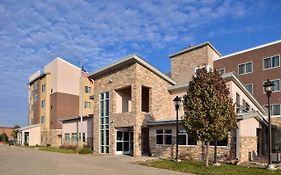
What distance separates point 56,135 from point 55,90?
26.9 feet

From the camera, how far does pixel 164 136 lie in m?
28.3

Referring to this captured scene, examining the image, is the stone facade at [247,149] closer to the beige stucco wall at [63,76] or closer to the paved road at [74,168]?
the paved road at [74,168]

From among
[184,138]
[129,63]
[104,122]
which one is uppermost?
[129,63]

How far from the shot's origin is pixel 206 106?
2011cm

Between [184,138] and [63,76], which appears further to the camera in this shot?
[63,76]

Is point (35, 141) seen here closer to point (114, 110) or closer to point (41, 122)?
point (41, 122)

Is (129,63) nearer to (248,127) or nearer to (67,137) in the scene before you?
(248,127)

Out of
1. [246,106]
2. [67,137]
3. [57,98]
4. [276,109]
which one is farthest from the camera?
[57,98]

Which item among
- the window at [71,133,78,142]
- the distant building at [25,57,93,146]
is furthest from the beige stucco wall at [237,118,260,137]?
the distant building at [25,57,93,146]

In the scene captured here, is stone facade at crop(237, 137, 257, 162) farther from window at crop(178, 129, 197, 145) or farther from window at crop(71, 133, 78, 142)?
window at crop(71, 133, 78, 142)

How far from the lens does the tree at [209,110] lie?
2003 centimetres

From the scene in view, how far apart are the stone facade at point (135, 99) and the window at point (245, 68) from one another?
14.5 metres

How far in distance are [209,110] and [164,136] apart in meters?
8.93

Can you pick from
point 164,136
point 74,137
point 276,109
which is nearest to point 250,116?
point 164,136
